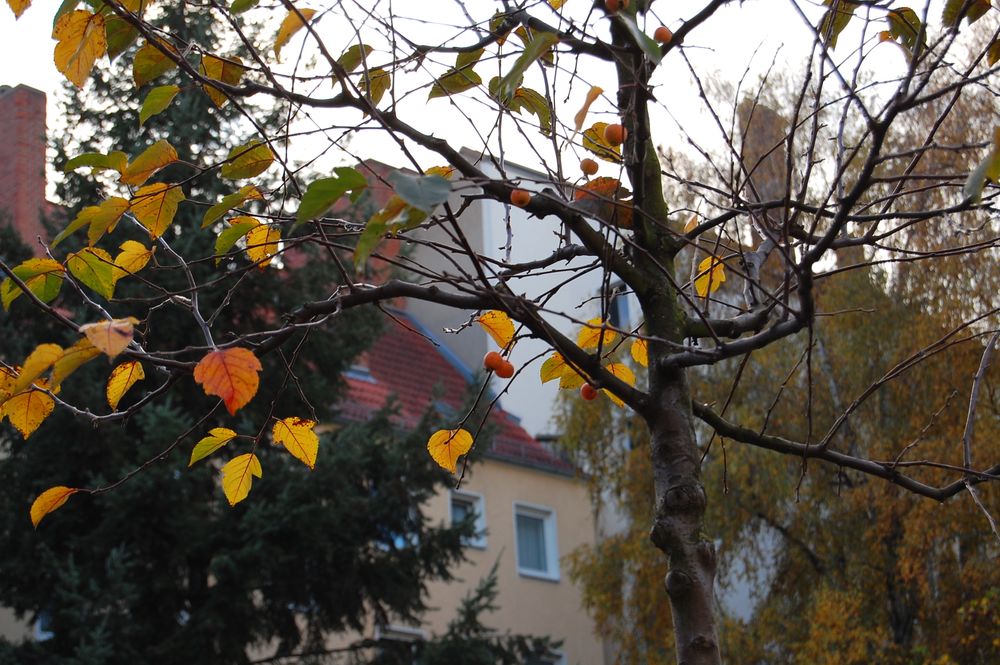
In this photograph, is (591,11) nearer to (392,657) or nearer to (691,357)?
(691,357)

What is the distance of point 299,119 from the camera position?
9.08 ft

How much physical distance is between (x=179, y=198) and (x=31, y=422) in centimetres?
53

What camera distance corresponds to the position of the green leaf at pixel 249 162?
240cm

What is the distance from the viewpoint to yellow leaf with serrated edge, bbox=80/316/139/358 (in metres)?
1.61

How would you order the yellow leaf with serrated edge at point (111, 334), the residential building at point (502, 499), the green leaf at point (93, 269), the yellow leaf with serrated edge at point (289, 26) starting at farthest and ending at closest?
the residential building at point (502, 499)
the green leaf at point (93, 269)
the yellow leaf with serrated edge at point (289, 26)
the yellow leaf with serrated edge at point (111, 334)

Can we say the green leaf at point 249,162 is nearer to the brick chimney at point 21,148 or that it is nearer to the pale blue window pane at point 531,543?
the pale blue window pane at point 531,543

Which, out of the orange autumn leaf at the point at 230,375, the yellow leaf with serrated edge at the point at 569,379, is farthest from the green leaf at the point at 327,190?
the yellow leaf with serrated edge at the point at 569,379

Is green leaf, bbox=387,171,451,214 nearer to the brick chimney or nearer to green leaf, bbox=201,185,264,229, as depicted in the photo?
green leaf, bbox=201,185,264,229

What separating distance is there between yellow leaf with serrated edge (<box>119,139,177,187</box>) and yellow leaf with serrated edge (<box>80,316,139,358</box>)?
0.55m

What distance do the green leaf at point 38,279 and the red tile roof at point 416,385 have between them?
548 inches

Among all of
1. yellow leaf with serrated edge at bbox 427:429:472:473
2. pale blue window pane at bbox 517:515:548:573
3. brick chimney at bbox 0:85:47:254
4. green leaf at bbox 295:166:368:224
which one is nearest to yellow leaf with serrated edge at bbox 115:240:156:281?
yellow leaf with serrated edge at bbox 427:429:472:473

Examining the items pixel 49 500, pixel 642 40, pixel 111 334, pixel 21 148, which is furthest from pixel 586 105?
pixel 21 148

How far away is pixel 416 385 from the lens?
19.4 meters

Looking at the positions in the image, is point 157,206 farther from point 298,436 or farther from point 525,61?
point 525,61
